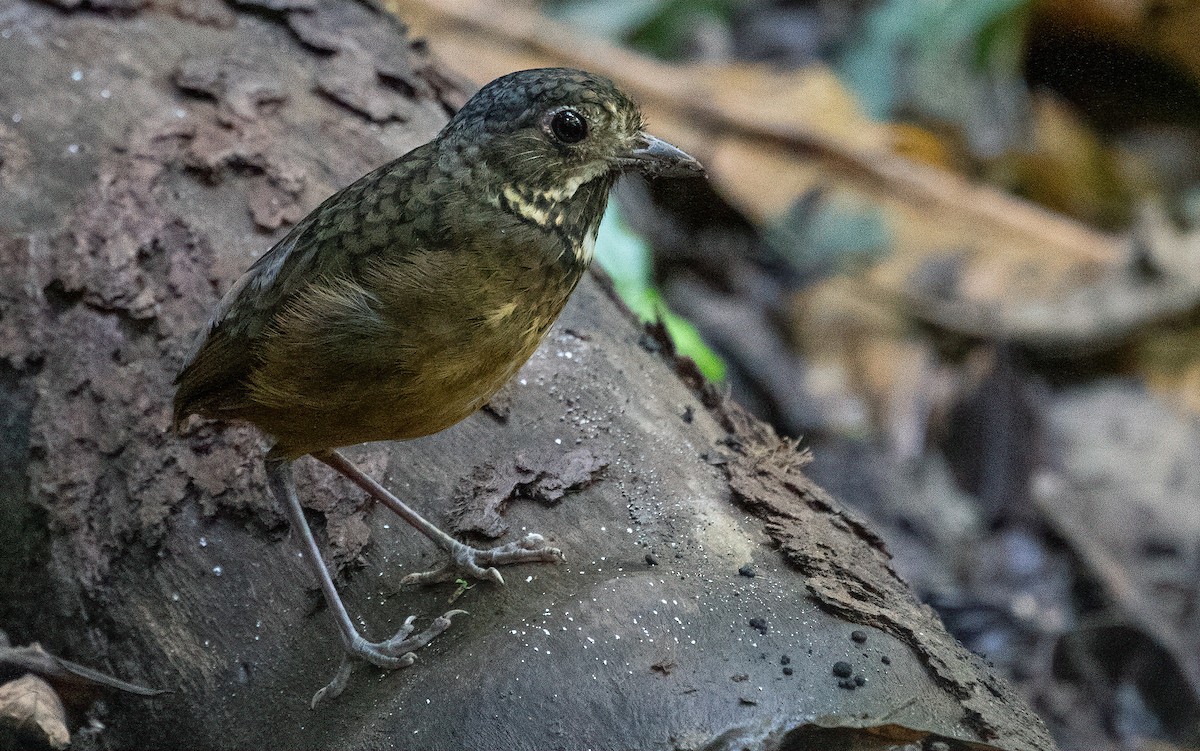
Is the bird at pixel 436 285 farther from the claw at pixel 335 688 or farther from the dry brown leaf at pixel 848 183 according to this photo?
the dry brown leaf at pixel 848 183

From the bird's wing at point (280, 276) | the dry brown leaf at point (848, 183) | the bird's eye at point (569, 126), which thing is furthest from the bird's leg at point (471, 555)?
the dry brown leaf at point (848, 183)

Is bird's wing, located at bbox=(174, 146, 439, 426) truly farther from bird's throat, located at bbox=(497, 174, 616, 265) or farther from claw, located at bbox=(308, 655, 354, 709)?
claw, located at bbox=(308, 655, 354, 709)

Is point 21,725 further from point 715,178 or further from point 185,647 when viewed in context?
point 715,178

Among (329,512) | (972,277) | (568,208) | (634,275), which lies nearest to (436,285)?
(568,208)

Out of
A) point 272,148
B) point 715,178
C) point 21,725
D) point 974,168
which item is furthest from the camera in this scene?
point 974,168

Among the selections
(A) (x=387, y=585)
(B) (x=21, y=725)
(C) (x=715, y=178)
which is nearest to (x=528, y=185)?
(A) (x=387, y=585)

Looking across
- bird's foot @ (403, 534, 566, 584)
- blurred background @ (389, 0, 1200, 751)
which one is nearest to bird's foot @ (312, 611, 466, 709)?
bird's foot @ (403, 534, 566, 584)

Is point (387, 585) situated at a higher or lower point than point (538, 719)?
lower
